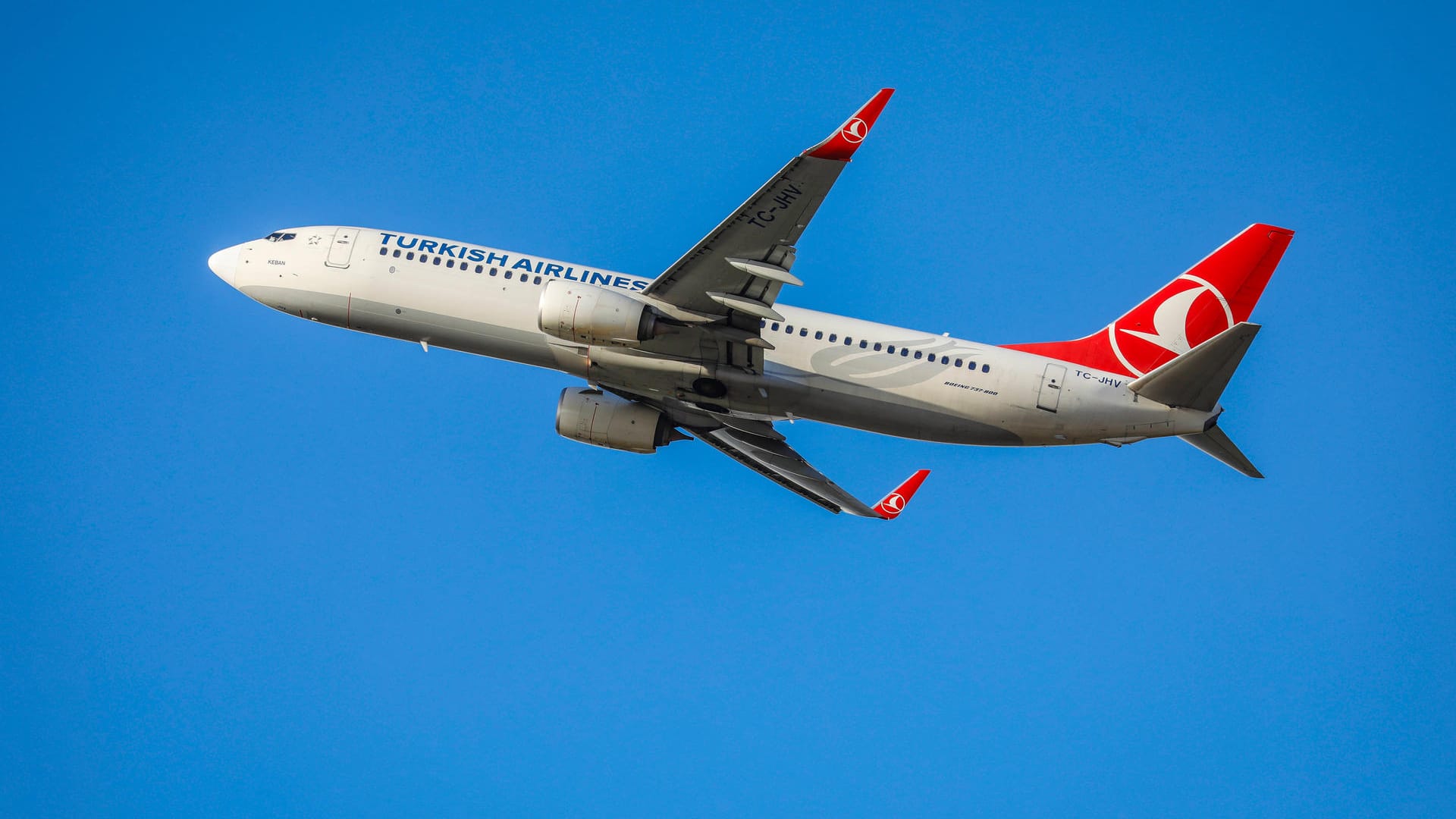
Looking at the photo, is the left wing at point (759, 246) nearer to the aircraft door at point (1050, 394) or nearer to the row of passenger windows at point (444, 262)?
the row of passenger windows at point (444, 262)

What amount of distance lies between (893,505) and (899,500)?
0.26 meters

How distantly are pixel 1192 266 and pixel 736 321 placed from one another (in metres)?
14.6

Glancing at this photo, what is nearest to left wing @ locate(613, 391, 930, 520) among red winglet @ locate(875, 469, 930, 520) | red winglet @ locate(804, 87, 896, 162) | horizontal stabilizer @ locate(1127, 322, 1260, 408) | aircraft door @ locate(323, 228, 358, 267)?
red winglet @ locate(875, 469, 930, 520)

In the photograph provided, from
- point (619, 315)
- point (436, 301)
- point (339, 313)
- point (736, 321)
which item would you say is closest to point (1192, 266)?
point (736, 321)

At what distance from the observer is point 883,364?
37469 mm

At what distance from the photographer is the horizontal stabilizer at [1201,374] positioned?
109ft

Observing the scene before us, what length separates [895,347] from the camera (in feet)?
123

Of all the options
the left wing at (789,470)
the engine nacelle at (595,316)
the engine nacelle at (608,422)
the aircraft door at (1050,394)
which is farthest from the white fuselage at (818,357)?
the left wing at (789,470)

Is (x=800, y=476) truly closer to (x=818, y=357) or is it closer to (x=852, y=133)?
(x=818, y=357)

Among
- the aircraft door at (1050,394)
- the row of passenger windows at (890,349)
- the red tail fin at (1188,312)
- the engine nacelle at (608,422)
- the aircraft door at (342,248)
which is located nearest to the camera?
the aircraft door at (1050,394)

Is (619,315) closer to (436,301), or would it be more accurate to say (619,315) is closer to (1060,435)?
(436,301)

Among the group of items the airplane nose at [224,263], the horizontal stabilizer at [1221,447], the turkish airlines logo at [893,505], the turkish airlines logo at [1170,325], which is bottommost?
the turkish airlines logo at [893,505]

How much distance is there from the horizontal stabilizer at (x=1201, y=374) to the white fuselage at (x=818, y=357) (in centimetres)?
33

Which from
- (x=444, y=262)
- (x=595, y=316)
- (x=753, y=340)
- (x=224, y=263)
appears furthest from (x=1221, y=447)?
(x=224, y=263)
